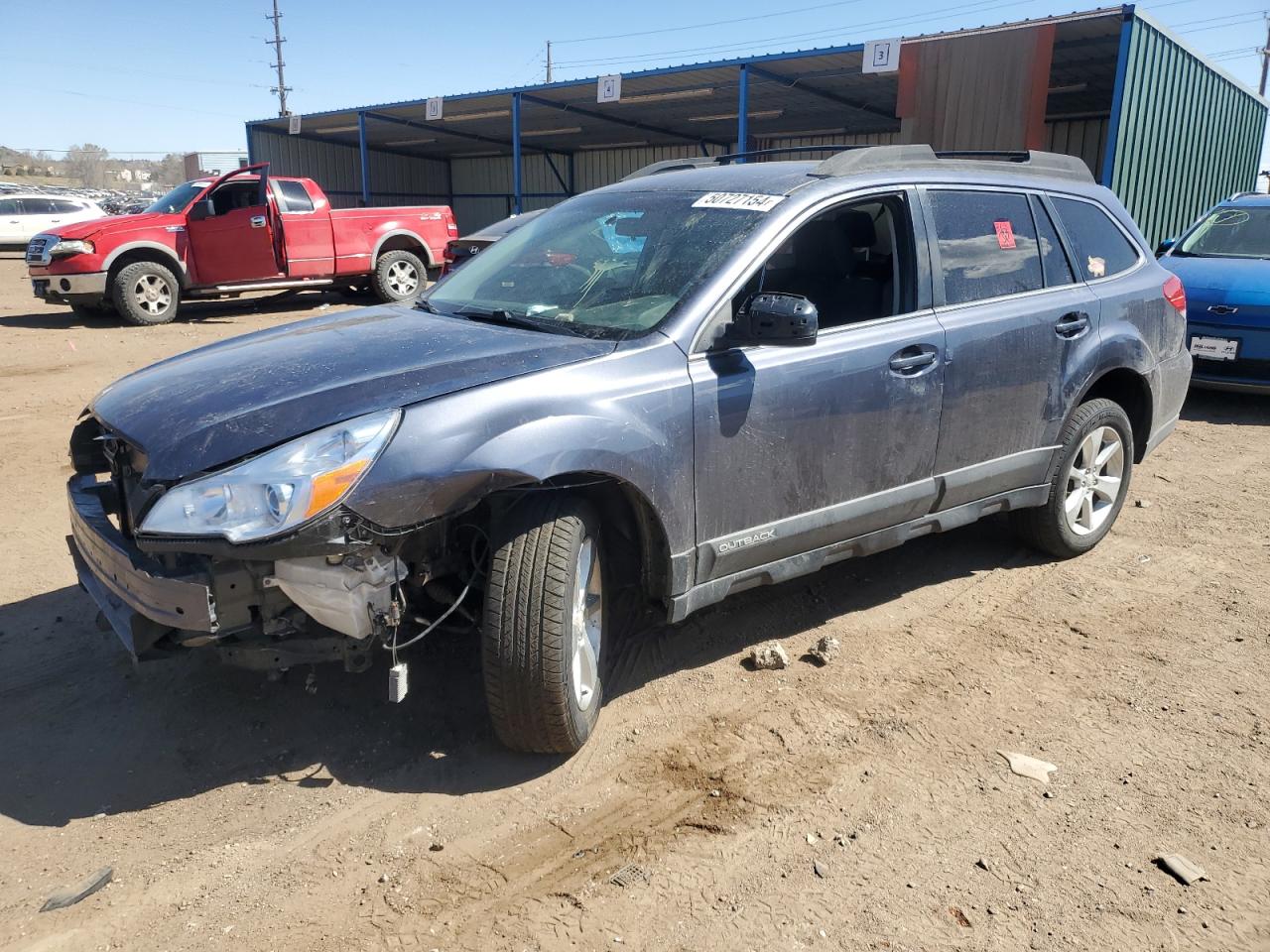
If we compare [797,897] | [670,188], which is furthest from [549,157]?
[797,897]

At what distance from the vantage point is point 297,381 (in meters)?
2.91

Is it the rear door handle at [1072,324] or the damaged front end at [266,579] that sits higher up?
the rear door handle at [1072,324]

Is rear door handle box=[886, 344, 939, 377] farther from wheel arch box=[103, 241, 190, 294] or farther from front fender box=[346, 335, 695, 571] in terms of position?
wheel arch box=[103, 241, 190, 294]

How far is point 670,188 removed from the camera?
3.96m

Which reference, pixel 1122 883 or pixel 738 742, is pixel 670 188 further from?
pixel 1122 883

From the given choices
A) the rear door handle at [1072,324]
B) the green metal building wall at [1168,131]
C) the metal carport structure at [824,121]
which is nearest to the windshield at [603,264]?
the rear door handle at [1072,324]

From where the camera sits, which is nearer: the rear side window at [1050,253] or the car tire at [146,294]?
the rear side window at [1050,253]

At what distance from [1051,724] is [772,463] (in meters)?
1.32

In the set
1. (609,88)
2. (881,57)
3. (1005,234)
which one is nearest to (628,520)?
(1005,234)

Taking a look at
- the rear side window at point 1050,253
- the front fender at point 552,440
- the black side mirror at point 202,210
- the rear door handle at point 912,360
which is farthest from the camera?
the black side mirror at point 202,210

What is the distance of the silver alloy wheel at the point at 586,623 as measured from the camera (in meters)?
2.97

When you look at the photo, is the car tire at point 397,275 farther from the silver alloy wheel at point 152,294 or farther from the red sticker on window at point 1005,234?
the red sticker on window at point 1005,234

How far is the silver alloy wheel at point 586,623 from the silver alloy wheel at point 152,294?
39.1 feet

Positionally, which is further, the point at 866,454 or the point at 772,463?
the point at 866,454
